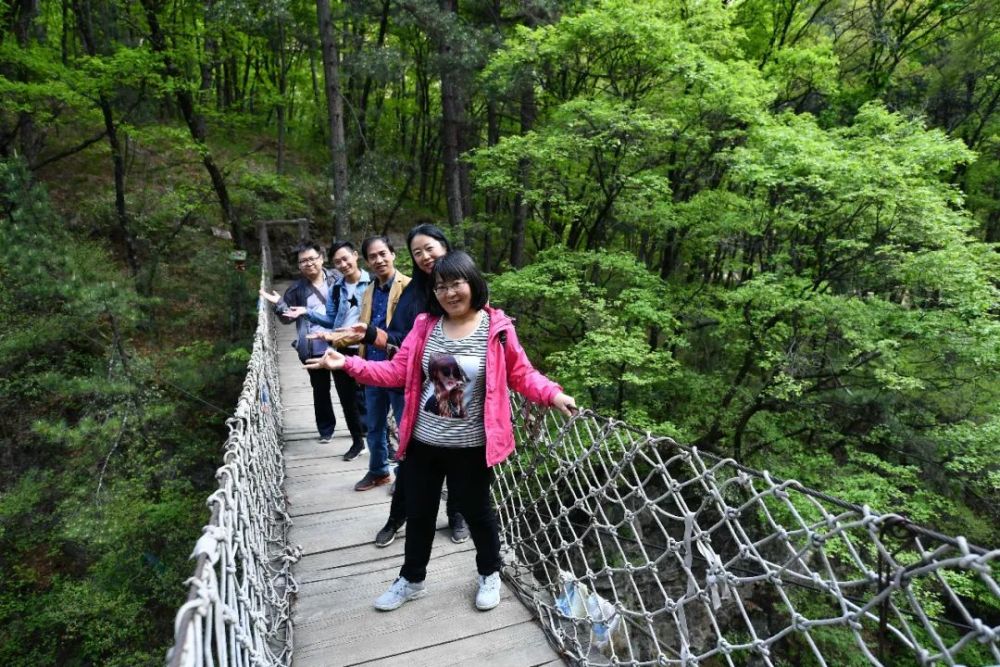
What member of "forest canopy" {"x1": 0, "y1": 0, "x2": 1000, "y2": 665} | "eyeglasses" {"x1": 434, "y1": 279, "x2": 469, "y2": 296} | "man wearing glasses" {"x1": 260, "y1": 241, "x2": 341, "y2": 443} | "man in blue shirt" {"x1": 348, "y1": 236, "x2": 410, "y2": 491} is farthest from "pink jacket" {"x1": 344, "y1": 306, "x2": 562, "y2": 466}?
"forest canopy" {"x1": 0, "y1": 0, "x2": 1000, "y2": 665}

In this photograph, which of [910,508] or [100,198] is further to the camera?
[100,198]

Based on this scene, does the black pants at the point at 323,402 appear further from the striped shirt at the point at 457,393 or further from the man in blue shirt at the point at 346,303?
the striped shirt at the point at 457,393

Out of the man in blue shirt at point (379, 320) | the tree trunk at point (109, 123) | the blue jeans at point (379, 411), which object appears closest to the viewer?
the man in blue shirt at point (379, 320)

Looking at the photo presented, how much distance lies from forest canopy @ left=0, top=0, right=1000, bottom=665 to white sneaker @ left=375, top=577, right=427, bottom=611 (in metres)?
2.94

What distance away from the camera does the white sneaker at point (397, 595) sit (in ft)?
5.67

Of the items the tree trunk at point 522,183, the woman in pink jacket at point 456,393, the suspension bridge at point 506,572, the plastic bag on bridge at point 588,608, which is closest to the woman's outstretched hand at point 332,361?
the woman in pink jacket at point 456,393

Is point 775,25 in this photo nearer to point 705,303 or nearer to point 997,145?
point 997,145

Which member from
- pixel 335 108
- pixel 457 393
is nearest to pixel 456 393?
pixel 457 393

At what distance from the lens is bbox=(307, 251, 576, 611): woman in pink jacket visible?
5.06 feet

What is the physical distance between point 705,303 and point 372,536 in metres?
4.91

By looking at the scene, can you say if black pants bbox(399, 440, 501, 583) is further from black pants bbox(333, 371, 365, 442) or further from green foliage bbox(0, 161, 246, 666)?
green foliage bbox(0, 161, 246, 666)

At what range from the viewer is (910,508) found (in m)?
4.30

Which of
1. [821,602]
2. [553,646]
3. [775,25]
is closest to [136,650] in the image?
[553,646]

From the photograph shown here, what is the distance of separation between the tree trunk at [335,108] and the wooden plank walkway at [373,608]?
15.9 ft
